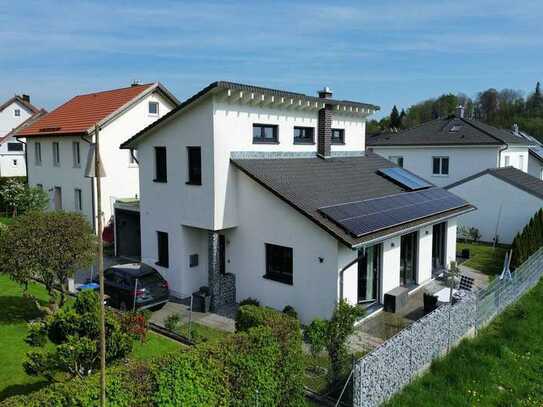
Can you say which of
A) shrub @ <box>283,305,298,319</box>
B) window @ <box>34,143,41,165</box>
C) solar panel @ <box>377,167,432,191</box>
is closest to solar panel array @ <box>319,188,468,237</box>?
solar panel @ <box>377,167,432,191</box>

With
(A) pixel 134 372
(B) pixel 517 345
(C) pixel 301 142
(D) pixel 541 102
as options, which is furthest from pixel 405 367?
(D) pixel 541 102

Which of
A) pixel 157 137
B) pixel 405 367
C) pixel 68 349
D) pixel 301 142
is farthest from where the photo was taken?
pixel 301 142

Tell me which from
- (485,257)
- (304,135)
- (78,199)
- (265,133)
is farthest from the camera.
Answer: (78,199)

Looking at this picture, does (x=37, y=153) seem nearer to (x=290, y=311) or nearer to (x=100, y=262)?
(x=290, y=311)

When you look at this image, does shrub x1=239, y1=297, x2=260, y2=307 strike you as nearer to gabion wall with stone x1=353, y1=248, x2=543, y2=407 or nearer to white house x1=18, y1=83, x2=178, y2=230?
gabion wall with stone x1=353, y1=248, x2=543, y2=407

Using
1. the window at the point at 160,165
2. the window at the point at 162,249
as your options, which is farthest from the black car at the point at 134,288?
the window at the point at 160,165

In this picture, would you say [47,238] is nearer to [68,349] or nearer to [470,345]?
[68,349]

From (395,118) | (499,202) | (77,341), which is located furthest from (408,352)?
(395,118)
